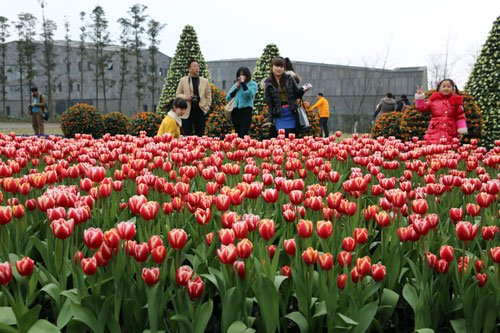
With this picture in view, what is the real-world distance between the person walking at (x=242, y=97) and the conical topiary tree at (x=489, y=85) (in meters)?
5.72

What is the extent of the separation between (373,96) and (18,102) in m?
44.3

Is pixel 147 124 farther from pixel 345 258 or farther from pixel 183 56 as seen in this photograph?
pixel 345 258

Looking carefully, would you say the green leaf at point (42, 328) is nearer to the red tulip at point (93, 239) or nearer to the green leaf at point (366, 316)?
the red tulip at point (93, 239)

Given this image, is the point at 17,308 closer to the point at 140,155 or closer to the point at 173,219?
the point at 173,219

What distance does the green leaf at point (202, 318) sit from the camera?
5.67ft

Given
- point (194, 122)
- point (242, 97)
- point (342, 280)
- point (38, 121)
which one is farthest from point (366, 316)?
point (38, 121)

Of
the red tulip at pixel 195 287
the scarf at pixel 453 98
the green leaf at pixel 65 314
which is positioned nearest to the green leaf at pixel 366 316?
the red tulip at pixel 195 287

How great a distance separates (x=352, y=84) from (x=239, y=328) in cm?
3955

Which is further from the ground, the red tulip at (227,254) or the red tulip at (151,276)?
the red tulip at (227,254)

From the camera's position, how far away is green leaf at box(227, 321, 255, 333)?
169cm

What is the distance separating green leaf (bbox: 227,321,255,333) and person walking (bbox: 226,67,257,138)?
7.73 m

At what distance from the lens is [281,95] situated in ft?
26.8

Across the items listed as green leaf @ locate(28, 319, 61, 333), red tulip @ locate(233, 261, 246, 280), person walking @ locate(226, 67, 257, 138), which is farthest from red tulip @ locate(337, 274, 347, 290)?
person walking @ locate(226, 67, 257, 138)

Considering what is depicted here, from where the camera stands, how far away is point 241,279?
1.87 meters
